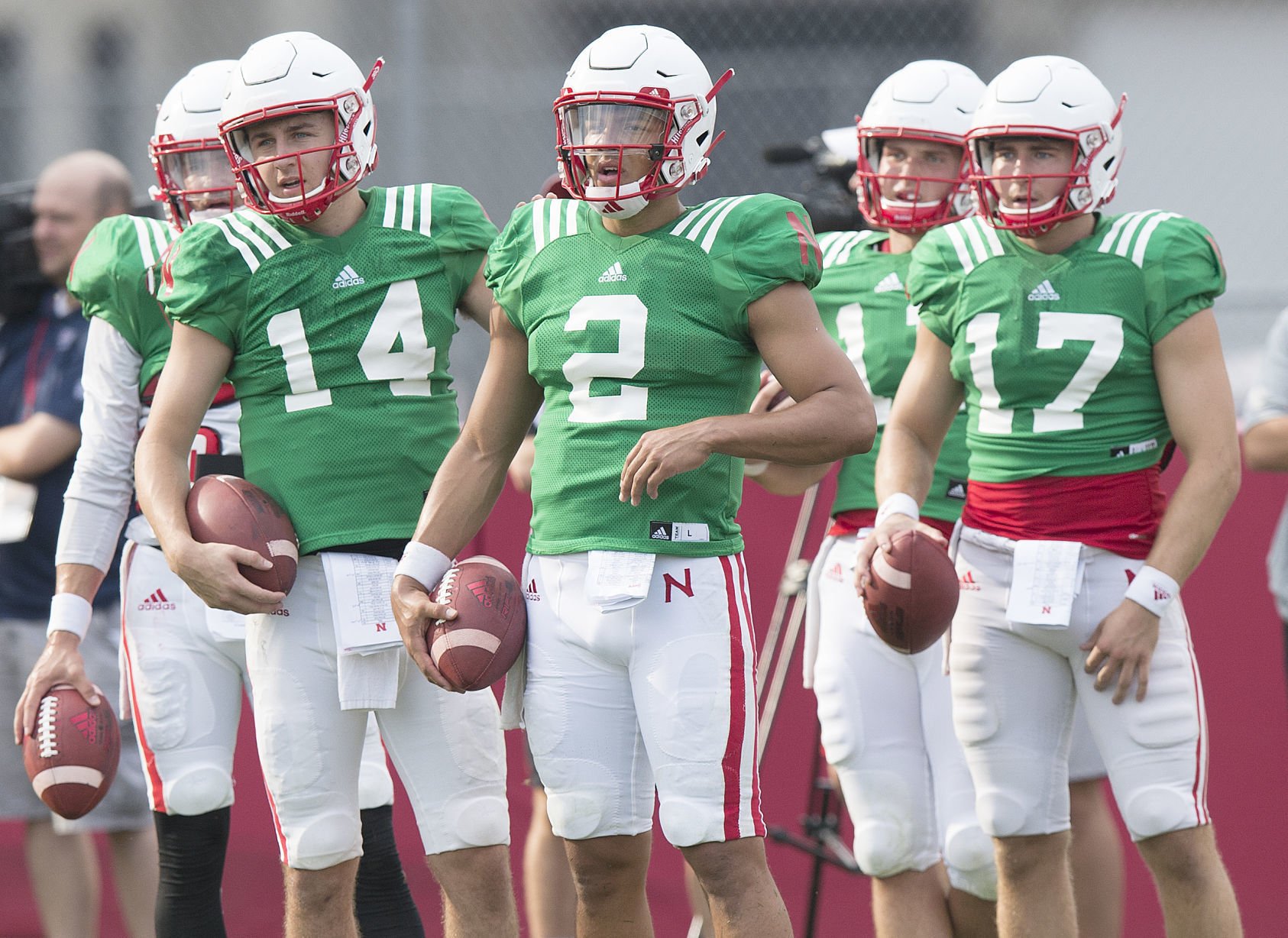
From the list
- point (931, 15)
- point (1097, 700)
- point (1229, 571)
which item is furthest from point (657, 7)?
point (1097, 700)

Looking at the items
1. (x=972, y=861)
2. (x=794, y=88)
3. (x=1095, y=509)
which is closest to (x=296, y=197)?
(x=1095, y=509)

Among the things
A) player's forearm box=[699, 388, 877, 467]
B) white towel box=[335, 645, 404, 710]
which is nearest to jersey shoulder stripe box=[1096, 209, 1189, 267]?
player's forearm box=[699, 388, 877, 467]

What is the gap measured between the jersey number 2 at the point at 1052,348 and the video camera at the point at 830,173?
1259mm

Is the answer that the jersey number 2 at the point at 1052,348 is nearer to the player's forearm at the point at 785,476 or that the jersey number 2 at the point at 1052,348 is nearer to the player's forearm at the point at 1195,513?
the player's forearm at the point at 1195,513

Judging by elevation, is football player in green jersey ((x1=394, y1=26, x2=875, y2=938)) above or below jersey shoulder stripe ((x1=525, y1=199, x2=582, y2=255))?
below

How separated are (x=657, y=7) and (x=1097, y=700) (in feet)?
19.6

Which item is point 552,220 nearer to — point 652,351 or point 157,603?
point 652,351

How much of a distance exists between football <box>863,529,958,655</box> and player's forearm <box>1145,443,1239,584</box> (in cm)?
40

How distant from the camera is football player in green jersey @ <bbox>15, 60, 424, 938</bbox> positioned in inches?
144

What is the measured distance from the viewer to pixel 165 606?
3746mm

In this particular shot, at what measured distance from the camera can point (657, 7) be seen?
870 cm

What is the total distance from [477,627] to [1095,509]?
1294 mm

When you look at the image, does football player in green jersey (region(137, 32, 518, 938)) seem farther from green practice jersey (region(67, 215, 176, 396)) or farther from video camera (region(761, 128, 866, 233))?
video camera (region(761, 128, 866, 233))

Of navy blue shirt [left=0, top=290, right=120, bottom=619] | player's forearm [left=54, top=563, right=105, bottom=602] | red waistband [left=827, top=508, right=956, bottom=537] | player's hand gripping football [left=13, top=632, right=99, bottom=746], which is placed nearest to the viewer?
player's hand gripping football [left=13, top=632, right=99, bottom=746]
